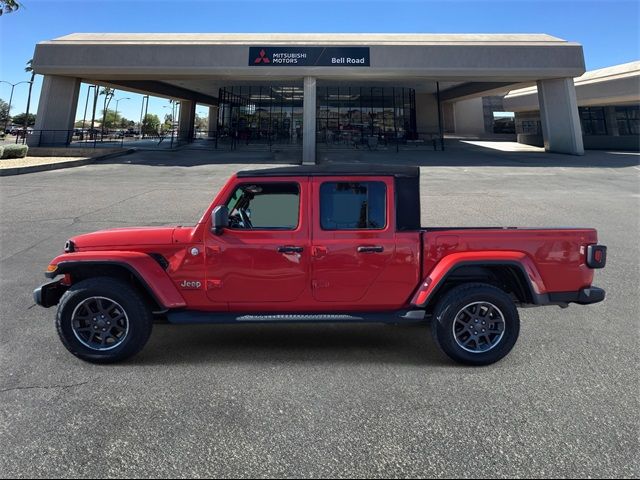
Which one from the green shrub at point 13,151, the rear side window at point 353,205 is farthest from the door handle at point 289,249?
the green shrub at point 13,151

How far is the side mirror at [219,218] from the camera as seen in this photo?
11.1ft

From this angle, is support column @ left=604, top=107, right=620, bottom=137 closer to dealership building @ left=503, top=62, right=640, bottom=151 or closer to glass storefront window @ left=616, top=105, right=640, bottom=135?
dealership building @ left=503, top=62, right=640, bottom=151

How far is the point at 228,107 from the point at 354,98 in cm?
1182

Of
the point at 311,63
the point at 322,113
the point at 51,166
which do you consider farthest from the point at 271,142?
the point at 51,166

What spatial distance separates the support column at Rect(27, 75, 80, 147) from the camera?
2625 centimetres

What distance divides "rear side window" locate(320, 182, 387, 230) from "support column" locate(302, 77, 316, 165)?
72.8 ft

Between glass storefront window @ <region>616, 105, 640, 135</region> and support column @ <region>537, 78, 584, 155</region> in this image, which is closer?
support column @ <region>537, 78, 584, 155</region>

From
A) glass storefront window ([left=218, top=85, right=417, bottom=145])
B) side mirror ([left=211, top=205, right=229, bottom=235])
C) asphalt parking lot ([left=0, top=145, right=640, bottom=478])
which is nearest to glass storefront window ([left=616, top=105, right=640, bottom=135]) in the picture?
glass storefront window ([left=218, top=85, right=417, bottom=145])

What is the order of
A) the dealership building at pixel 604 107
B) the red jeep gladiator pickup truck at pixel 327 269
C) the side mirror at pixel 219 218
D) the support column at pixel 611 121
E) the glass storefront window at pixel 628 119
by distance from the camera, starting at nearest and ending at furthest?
the side mirror at pixel 219 218 → the red jeep gladiator pickup truck at pixel 327 269 → the dealership building at pixel 604 107 → the glass storefront window at pixel 628 119 → the support column at pixel 611 121

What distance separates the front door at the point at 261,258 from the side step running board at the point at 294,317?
0.39ft

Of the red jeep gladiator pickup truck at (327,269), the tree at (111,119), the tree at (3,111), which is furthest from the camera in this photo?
the tree at (111,119)

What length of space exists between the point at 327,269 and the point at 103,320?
2041 millimetres

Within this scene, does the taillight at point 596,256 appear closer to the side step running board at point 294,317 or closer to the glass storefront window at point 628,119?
the side step running board at point 294,317

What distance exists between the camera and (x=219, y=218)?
11.1 feet
